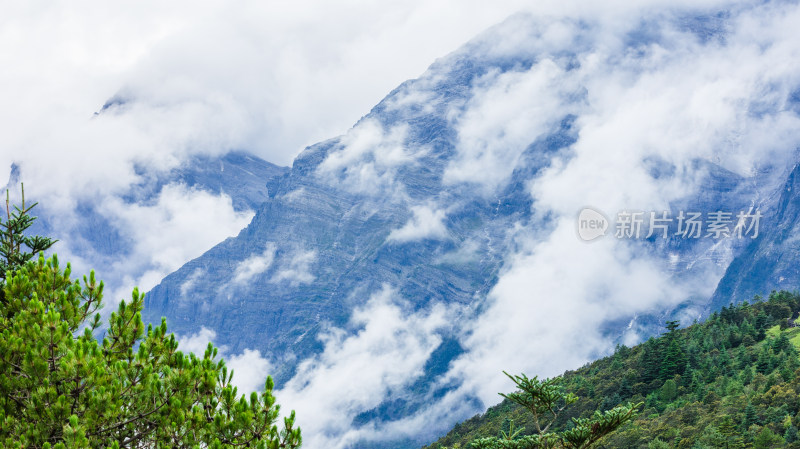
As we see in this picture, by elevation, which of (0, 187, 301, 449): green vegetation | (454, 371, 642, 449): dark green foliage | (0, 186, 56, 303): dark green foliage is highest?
(0, 186, 56, 303): dark green foliage

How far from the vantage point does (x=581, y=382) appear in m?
134

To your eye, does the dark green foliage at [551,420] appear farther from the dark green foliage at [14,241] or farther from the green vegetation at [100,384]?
the dark green foliage at [14,241]

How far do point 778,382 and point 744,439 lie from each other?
18.8 meters

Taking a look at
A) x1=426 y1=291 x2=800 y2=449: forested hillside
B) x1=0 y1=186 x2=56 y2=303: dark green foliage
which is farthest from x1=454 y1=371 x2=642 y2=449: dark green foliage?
x1=426 y1=291 x2=800 y2=449: forested hillside

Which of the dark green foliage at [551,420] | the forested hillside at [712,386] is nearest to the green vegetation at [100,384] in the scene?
the dark green foliage at [551,420]

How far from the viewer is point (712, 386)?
94188 mm

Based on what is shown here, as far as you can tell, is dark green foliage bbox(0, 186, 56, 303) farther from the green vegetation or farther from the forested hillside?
the forested hillside

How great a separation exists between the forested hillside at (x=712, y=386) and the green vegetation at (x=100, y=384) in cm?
3954

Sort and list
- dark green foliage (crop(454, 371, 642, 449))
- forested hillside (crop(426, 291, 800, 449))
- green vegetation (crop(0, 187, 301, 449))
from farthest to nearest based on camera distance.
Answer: forested hillside (crop(426, 291, 800, 449)) → dark green foliage (crop(454, 371, 642, 449)) → green vegetation (crop(0, 187, 301, 449))

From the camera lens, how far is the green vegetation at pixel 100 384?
1502 centimetres

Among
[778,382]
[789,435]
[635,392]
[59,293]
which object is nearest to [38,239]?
[59,293]

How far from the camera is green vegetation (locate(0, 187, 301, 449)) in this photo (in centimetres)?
1502

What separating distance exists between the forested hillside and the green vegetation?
130ft

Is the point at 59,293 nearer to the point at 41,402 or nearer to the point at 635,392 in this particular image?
the point at 41,402
